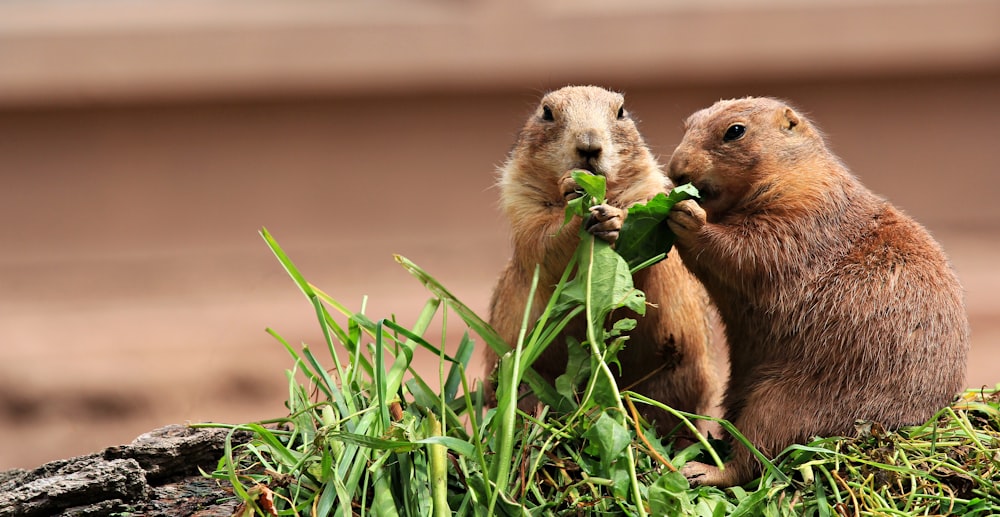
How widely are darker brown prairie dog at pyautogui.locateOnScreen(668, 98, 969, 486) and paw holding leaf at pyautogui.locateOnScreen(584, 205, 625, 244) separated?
107 mm

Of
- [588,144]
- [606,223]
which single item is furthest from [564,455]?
[588,144]

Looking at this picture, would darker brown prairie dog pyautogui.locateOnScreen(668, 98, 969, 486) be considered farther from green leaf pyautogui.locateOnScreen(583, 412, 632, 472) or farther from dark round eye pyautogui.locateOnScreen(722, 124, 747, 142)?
green leaf pyautogui.locateOnScreen(583, 412, 632, 472)

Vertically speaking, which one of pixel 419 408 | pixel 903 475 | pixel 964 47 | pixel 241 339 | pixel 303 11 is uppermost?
pixel 303 11

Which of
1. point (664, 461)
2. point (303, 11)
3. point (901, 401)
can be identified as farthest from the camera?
point (303, 11)

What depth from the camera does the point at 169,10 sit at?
5.71 m

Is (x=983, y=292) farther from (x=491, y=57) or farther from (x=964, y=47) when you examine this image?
(x=491, y=57)

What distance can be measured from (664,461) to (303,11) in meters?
4.30

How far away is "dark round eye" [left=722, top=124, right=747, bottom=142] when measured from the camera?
7.11 ft

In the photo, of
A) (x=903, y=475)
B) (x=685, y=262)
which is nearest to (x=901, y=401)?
(x=903, y=475)

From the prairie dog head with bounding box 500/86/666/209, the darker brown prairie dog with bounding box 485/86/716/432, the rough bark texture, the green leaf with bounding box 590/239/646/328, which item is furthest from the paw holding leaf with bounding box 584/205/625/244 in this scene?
the rough bark texture

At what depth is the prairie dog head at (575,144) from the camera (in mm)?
2285

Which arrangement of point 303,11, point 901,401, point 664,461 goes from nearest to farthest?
point 664,461 < point 901,401 < point 303,11

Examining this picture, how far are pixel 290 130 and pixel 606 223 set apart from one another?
3866 millimetres

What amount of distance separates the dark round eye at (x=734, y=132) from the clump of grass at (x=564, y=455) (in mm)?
250
